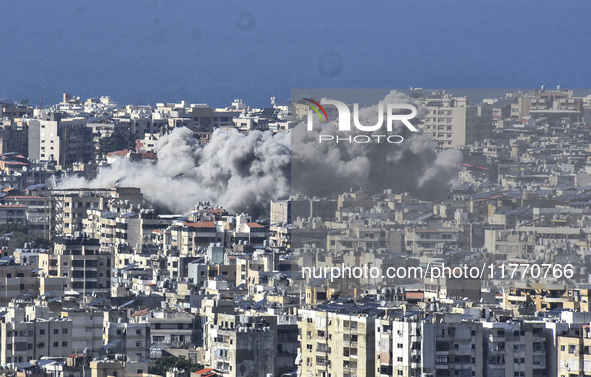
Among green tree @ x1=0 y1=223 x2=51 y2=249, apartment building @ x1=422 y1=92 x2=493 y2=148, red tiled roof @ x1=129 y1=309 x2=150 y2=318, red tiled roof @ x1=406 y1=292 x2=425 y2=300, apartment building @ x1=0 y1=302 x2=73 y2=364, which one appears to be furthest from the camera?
green tree @ x1=0 y1=223 x2=51 y2=249

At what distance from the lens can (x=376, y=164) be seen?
66500 millimetres

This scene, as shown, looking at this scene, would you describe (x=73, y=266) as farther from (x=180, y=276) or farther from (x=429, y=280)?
(x=429, y=280)

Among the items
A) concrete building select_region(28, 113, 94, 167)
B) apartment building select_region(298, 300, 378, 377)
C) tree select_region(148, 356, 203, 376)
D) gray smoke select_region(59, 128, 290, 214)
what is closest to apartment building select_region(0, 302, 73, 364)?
tree select_region(148, 356, 203, 376)

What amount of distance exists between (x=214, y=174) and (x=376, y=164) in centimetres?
2300

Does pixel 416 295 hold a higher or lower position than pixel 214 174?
lower

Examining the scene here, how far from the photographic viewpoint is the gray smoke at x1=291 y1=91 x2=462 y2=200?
64.5m

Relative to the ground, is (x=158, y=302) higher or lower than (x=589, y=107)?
lower

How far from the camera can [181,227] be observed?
241 feet

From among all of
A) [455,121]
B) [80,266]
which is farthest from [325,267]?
[455,121]

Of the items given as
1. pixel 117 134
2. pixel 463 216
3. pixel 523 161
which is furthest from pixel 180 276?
pixel 117 134

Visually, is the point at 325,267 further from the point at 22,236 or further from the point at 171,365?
the point at 22,236

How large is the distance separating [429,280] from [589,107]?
83.6 ft

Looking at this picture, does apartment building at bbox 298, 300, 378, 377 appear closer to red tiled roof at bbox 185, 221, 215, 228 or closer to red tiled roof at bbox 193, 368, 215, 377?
red tiled roof at bbox 193, 368, 215, 377

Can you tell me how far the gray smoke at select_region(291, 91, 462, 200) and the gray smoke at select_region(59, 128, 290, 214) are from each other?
49.2 ft
